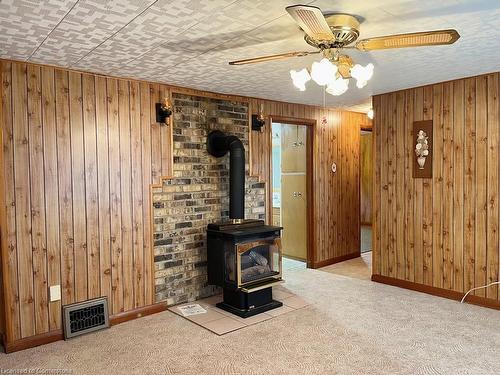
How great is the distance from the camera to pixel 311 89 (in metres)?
4.18

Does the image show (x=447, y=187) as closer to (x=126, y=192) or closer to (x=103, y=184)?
(x=126, y=192)

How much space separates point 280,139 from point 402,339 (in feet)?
12.4

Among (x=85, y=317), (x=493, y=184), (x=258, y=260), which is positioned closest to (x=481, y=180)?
(x=493, y=184)

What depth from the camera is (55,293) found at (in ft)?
10.4

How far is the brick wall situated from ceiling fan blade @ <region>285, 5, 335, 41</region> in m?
2.27

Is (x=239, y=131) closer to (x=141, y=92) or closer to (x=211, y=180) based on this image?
(x=211, y=180)

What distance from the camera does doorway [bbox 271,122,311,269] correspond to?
5629mm

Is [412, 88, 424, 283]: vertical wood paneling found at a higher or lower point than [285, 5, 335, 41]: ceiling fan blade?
lower

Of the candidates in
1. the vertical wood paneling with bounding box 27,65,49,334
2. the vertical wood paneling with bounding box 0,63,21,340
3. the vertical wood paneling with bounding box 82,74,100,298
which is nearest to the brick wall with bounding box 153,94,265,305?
the vertical wood paneling with bounding box 82,74,100,298

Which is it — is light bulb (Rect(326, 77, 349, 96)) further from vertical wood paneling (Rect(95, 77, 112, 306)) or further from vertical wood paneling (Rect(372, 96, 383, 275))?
vertical wood paneling (Rect(372, 96, 383, 275))

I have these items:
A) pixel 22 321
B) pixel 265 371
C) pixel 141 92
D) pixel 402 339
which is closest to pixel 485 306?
pixel 402 339

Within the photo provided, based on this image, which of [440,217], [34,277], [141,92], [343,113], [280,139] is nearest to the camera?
[34,277]

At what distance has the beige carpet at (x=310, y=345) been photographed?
266 cm

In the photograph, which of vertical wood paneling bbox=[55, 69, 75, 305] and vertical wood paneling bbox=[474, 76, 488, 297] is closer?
vertical wood paneling bbox=[55, 69, 75, 305]
